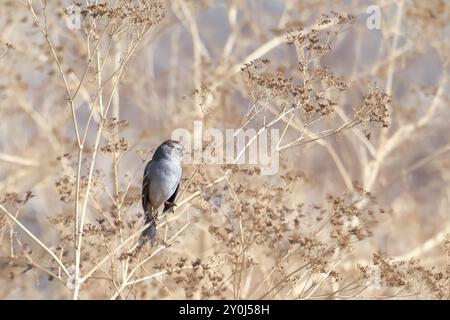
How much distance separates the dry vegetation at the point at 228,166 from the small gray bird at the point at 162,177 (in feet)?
0.60

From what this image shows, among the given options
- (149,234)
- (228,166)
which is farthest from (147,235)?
(228,166)

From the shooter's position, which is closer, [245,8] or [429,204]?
[245,8]

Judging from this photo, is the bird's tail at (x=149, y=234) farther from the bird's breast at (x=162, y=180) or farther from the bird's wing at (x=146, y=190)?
the bird's breast at (x=162, y=180)

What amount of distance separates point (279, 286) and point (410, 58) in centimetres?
756

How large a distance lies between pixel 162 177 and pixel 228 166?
1.32 metres

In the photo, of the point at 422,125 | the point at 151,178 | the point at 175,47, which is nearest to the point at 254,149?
the point at 151,178

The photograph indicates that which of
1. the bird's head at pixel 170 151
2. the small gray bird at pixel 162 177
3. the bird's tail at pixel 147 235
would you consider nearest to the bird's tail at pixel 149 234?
the bird's tail at pixel 147 235

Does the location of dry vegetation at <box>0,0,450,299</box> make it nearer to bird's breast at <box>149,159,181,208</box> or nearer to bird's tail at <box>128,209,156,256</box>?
bird's tail at <box>128,209,156,256</box>

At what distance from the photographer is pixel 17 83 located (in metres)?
11.9

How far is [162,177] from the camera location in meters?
7.89

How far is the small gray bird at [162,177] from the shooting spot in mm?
7820

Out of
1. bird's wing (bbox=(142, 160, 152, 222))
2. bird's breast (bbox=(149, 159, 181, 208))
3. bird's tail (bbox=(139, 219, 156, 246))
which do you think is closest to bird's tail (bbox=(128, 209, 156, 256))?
bird's tail (bbox=(139, 219, 156, 246))

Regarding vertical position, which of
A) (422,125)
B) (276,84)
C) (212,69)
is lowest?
(276,84)
